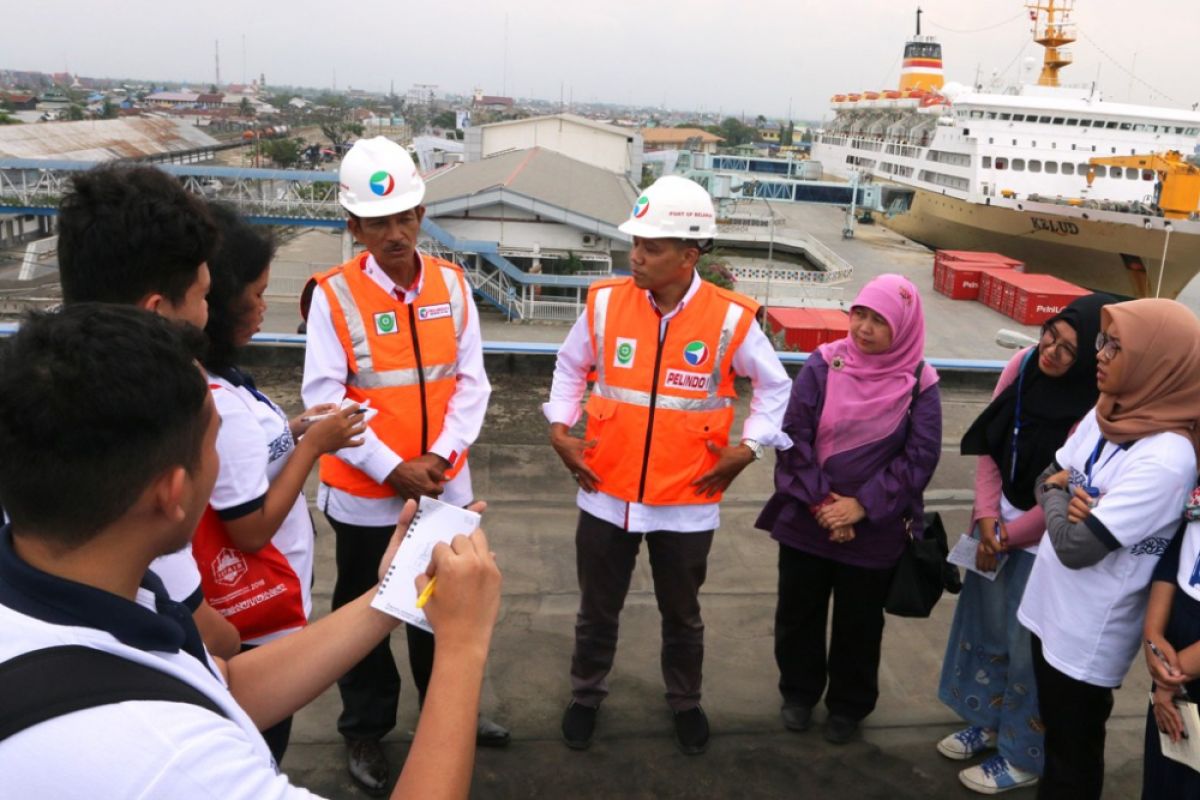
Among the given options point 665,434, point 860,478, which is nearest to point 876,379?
point 860,478

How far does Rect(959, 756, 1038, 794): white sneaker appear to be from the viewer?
2.66 m

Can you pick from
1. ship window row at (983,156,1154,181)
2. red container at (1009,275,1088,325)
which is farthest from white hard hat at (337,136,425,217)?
ship window row at (983,156,1154,181)

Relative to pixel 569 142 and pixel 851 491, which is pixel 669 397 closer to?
pixel 851 491

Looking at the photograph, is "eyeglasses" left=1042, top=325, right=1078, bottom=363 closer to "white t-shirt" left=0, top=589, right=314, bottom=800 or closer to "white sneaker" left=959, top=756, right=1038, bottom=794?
"white sneaker" left=959, top=756, right=1038, bottom=794

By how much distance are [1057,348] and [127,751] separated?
8.55 feet

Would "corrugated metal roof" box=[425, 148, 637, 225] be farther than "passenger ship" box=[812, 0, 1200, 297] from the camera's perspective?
No

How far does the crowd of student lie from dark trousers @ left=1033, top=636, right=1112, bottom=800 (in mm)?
10

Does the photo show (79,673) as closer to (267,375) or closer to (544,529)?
(544,529)

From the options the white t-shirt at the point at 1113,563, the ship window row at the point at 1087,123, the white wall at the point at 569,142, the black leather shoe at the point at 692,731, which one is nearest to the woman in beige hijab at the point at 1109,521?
the white t-shirt at the point at 1113,563

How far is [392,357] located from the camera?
2656mm

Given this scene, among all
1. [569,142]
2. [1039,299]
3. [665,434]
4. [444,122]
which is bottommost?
[1039,299]

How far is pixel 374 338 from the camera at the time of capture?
104 inches

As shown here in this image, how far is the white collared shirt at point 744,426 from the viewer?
2.81 m

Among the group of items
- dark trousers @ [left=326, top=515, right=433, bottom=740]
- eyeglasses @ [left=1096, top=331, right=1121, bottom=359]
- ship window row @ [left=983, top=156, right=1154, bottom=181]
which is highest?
ship window row @ [left=983, top=156, right=1154, bottom=181]
